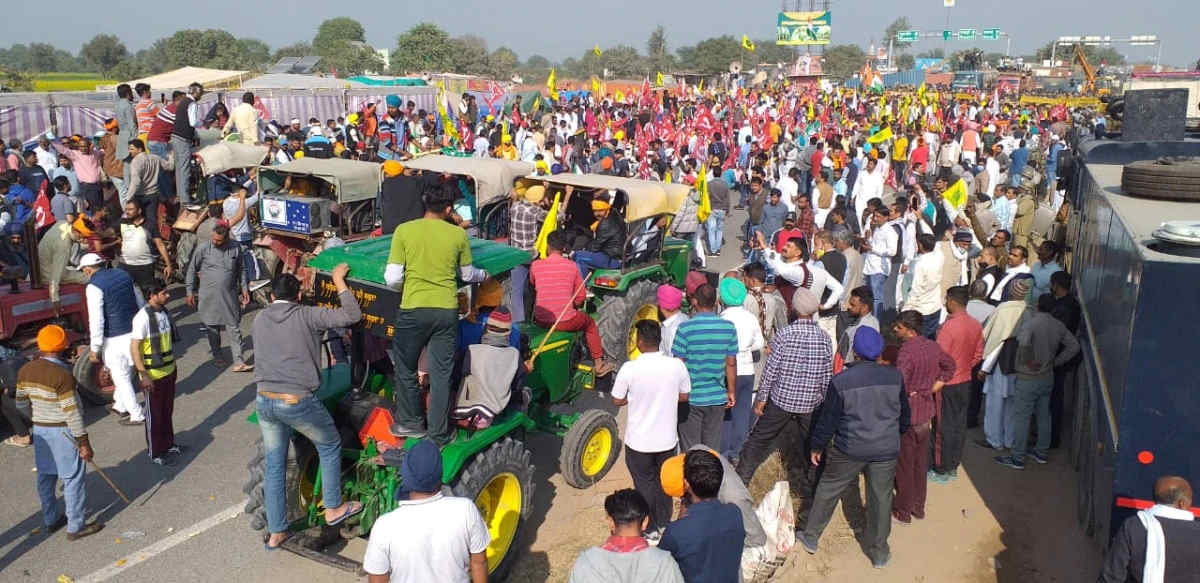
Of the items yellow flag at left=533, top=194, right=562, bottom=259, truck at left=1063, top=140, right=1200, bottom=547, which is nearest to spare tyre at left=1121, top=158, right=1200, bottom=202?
truck at left=1063, top=140, right=1200, bottom=547

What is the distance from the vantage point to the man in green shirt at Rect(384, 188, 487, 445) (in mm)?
4688

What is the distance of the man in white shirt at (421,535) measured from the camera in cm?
356

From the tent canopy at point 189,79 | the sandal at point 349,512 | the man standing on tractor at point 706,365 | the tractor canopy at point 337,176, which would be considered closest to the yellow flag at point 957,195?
the man standing on tractor at point 706,365

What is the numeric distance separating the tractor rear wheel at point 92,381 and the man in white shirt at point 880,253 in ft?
26.5

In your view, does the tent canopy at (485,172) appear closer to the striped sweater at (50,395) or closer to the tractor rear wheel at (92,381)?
the tractor rear wheel at (92,381)

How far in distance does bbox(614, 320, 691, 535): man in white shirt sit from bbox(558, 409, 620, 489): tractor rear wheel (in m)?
0.88

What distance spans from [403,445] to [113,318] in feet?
11.9

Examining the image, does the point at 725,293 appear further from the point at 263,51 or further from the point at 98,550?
the point at 263,51

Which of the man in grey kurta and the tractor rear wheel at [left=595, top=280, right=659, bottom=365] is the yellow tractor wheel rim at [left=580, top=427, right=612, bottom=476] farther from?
the man in grey kurta

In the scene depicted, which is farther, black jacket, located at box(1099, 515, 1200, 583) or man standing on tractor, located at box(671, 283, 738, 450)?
man standing on tractor, located at box(671, 283, 738, 450)

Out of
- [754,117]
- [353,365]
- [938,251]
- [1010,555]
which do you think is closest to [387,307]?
[353,365]

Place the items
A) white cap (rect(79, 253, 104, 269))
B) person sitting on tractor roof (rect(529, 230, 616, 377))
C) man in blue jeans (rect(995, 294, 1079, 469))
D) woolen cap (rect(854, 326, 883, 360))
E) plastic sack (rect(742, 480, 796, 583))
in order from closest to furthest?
plastic sack (rect(742, 480, 796, 583)) < woolen cap (rect(854, 326, 883, 360)) < man in blue jeans (rect(995, 294, 1079, 469)) < person sitting on tractor roof (rect(529, 230, 616, 377)) < white cap (rect(79, 253, 104, 269))

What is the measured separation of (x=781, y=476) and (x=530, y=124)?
16527mm

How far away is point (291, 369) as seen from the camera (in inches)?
189
